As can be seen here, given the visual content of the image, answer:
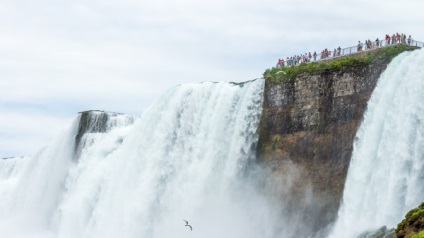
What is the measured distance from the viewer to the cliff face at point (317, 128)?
115 ft

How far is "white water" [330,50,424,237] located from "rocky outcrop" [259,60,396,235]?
141cm

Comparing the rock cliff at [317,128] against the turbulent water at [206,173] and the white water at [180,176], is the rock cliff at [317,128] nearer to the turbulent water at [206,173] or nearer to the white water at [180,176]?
the turbulent water at [206,173]

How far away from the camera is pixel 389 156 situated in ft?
103

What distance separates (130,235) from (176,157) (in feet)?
15.6

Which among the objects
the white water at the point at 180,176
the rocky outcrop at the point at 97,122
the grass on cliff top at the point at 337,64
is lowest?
the white water at the point at 180,176

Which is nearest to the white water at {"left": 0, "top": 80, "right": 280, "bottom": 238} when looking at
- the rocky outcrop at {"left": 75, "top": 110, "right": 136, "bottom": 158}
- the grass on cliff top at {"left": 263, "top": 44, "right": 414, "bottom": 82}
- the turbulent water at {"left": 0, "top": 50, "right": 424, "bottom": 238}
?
the turbulent water at {"left": 0, "top": 50, "right": 424, "bottom": 238}

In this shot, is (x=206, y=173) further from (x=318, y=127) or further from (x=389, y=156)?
(x=389, y=156)

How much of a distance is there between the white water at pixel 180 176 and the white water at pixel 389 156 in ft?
22.0

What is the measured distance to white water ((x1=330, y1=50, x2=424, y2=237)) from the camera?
97.9 feet

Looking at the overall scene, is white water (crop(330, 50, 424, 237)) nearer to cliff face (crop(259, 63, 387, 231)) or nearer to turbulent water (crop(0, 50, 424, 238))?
turbulent water (crop(0, 50, 424, 238))

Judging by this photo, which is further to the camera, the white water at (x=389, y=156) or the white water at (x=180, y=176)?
→ the white water at (x=180, y=176)

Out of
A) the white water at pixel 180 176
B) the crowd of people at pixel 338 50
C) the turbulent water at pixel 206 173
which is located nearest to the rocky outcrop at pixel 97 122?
the turbulent water at pixel 206 173

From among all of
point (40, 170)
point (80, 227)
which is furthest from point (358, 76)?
point (40, 170)

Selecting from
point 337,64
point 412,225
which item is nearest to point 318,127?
point 337,64
